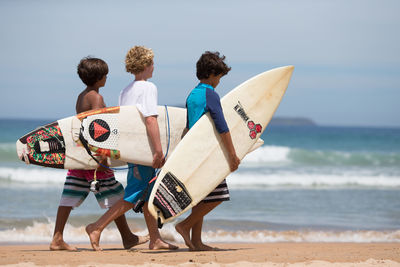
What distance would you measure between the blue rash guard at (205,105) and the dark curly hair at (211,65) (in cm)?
9

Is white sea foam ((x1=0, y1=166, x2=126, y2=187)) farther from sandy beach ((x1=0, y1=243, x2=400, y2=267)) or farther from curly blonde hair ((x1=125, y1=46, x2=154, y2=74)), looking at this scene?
curly blonde hair ((x1=125, y1=46, x2=154, y2=74))

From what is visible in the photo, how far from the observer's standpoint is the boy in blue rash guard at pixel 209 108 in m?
3.94

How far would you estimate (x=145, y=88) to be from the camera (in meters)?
4.03

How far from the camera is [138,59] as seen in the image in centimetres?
406

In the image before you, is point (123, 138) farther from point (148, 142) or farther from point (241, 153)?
point (241, 153)

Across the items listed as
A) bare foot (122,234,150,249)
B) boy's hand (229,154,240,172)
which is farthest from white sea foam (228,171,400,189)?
boy's hand (229,154,240,172)

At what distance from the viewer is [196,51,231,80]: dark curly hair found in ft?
13.2

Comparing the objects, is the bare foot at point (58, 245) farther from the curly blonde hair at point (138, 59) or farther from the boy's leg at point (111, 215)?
the curly blonde hair at point (138, 59)

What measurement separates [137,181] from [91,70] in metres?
0.92

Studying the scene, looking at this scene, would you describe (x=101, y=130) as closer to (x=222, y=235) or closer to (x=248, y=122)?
(x=248, y=122)

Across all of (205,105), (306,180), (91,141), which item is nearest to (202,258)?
(205,105)

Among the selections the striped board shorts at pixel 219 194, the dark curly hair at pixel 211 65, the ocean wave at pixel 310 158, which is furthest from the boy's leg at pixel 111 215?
the ocean wave at pixel 310 158

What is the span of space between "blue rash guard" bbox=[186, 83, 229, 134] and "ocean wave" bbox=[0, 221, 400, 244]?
2054mm

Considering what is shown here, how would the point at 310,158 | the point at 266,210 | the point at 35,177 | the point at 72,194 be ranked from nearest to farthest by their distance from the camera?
the point at 72,194, the point at 266,210, the point at 35,177, the point at 310,158
